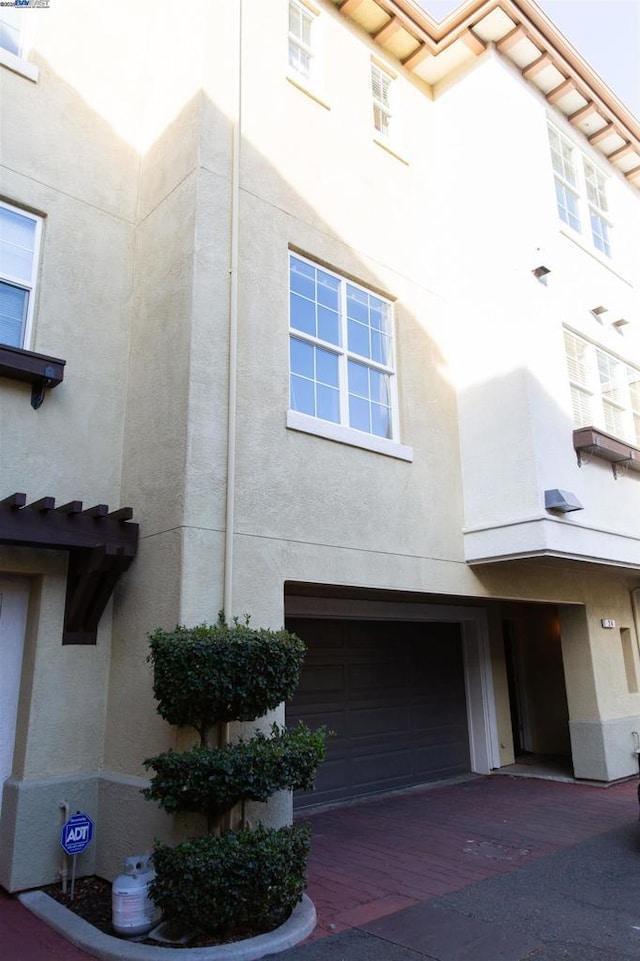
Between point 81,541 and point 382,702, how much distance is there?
565cm

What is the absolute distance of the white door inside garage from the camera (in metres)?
6.01

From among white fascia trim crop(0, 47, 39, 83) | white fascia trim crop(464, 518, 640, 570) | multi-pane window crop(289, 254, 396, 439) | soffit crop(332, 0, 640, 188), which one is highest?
soffit crop(332, 0, 640, 188)

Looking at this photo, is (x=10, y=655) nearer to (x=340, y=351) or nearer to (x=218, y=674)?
(x=218, y=674)

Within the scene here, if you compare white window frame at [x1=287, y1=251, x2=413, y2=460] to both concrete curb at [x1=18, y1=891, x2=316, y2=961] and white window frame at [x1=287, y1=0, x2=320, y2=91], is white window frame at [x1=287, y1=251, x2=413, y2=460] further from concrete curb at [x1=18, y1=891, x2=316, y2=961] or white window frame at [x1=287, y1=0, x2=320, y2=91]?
concrete curb at [x1=18, y1=891, x2=316, y2=961]

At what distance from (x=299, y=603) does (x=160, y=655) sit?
12.7ft

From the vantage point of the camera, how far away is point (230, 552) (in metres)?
5.93

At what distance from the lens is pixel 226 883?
4504 mm

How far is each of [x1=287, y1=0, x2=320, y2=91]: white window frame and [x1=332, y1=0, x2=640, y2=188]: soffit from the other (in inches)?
19.1

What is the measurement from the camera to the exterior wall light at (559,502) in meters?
7.99

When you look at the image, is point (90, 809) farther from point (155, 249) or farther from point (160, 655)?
point (155, 249)

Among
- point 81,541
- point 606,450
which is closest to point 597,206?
point 606,450

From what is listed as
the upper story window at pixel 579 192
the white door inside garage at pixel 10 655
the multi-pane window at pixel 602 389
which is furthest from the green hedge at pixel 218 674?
the upper story window at pixel 579 192
